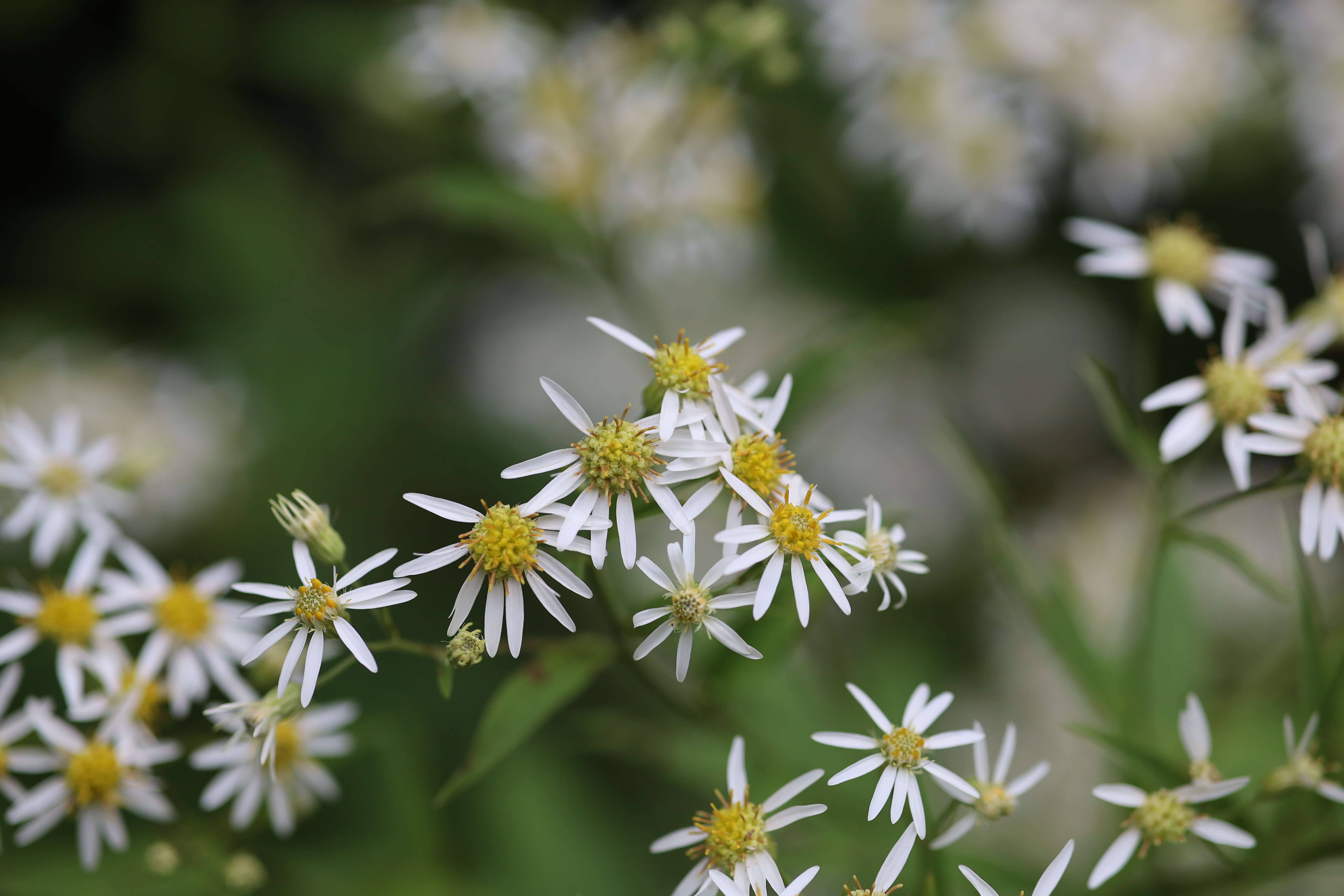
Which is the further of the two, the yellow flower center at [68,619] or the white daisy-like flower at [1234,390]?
the yellow flower center at [68,619]

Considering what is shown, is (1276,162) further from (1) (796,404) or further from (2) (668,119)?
(1) (796,404)

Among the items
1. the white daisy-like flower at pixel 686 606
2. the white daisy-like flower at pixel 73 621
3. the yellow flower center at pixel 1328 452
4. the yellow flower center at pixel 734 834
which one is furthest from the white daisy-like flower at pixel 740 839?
the white daisy-like flower at pixel 73 621

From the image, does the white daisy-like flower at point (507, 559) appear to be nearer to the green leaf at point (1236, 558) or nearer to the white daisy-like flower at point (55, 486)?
the white daisy-like flower at point (55, 486)

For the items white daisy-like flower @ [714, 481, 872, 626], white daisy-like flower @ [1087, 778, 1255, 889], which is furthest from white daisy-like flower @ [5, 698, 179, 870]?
white daisy-like flower @ [1087, 778, 1255, 889]

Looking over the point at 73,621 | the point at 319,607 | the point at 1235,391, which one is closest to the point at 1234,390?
the point at 1235,391

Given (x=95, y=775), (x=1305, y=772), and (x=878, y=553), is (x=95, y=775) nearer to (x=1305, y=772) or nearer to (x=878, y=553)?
(x=878, y=553)
